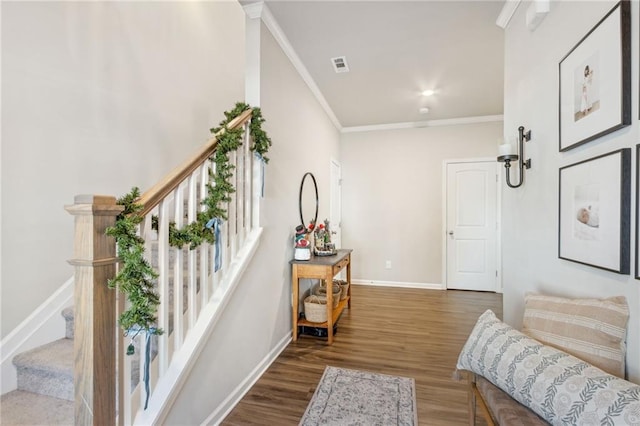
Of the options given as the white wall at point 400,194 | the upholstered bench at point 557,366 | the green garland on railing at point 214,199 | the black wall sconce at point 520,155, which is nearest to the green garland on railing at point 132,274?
the green garland on railing at point 214,199

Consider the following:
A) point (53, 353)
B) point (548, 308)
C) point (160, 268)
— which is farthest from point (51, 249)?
point (548, 308)

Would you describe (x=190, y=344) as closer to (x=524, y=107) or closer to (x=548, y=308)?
(x=548, y=308)

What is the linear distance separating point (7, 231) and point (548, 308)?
2807 millimetres

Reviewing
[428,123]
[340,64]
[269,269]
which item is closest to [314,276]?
[269,269]

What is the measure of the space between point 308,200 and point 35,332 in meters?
2.53

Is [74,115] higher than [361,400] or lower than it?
higher

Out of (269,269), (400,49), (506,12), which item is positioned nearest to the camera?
(506,12)

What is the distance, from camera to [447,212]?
4754 millimetres

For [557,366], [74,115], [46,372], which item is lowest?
[46,372]

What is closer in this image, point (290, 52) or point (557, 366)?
point (557, 366)

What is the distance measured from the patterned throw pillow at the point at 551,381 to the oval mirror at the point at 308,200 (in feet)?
7.09

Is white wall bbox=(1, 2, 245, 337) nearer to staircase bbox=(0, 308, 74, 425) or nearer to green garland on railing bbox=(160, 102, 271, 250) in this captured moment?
staircase bbox=(0, 308, 74, 425)

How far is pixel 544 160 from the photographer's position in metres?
1.65

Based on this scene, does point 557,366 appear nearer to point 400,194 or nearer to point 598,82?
point 598,82
